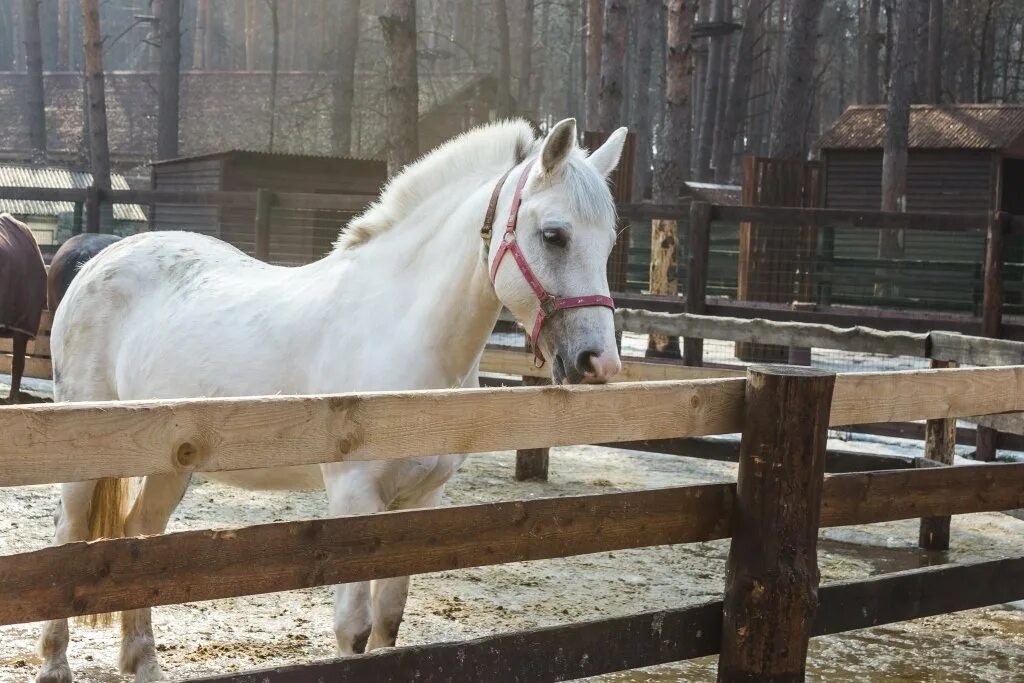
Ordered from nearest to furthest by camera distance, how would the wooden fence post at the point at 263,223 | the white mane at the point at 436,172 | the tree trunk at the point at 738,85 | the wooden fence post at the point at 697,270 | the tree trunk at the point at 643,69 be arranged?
the white mane at the point at 436,172, the wooden fence post at the point at 697,270, the wooden fence post at the point at 263,223, the tree trunk at the point at 643,69, the tree trunk at the point at 738,85

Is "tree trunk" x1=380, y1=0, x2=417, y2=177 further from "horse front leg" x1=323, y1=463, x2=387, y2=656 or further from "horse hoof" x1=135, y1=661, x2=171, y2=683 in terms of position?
"horse front leg" x1=323, y1=463, x2=387, y2=656

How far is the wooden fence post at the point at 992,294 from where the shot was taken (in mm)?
7602

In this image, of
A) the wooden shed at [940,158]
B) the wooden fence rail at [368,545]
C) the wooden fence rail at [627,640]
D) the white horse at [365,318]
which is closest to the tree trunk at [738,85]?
the wooden shed at [940,158]

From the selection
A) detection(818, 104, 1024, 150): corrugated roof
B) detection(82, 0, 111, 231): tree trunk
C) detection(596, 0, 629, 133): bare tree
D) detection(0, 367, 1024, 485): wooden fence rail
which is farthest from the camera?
detection(818, 104, 1024, 150): corrugated roof

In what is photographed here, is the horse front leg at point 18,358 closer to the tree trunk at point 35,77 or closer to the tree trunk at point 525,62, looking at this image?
the tree trunk at point 525,62

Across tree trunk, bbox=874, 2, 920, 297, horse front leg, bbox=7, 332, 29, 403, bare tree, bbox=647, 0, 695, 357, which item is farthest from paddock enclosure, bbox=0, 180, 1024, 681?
tree trunk, bbox=874, 2, 920, 297

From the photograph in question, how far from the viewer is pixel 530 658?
252 centimetres

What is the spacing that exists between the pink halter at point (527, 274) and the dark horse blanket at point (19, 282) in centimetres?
690

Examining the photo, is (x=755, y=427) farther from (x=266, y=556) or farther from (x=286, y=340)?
(x=286, y=340)

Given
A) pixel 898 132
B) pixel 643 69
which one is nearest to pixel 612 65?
pixel 898 132

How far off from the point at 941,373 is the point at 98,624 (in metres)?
3.01

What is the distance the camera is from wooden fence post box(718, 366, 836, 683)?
9.06ft

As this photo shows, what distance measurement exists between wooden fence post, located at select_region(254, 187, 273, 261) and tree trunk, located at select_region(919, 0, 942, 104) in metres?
25.7

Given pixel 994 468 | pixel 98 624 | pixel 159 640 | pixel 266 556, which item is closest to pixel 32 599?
pixel 266 556
